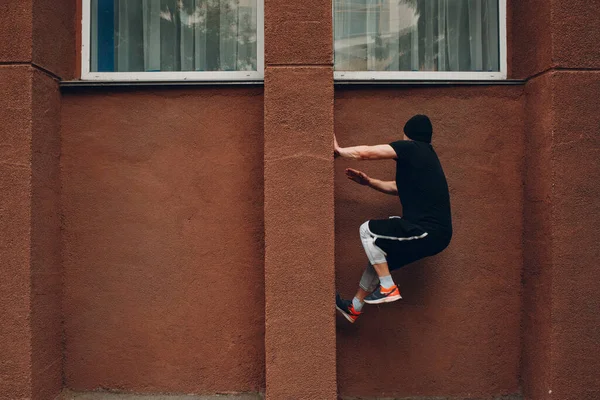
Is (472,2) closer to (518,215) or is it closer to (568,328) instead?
(518,215)

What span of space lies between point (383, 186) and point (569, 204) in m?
1.45

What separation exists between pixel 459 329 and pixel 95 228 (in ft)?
10.7

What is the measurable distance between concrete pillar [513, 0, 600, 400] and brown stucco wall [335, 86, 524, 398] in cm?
34

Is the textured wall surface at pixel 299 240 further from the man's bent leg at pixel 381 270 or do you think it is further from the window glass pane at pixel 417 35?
the window glass pane at pixel 417 35

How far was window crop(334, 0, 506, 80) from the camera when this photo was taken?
16.2 ft

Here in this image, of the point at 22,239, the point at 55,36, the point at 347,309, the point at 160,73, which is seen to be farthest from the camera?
the point at 160,73

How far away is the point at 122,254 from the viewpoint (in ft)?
15.3

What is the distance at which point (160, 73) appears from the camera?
4863 mm

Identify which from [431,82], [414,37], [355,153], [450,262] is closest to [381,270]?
[450,262]

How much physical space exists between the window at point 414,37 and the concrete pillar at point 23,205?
102 inches

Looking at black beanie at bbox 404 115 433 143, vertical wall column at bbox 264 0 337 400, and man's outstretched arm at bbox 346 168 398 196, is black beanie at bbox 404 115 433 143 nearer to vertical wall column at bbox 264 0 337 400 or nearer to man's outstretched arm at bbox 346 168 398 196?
man's outstretched arm at bbox 346 168 398 196

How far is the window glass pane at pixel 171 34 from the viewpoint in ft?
16.2

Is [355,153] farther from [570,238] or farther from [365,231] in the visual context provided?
[570,238]

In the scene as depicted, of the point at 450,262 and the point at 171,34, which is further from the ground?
the point at 171,34
